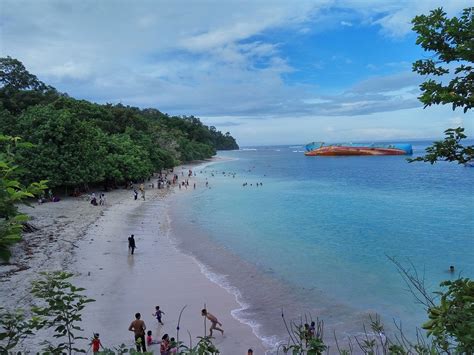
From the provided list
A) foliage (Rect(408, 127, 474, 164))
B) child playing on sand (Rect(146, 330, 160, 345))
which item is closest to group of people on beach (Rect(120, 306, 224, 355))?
child playing on sand (Rect(146, 330, 160, 345))

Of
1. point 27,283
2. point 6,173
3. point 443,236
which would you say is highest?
point 6,173

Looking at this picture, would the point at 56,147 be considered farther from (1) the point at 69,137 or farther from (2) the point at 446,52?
(2) the point at 446,52

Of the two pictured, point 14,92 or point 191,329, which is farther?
point 14,92

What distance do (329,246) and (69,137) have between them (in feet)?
69.8

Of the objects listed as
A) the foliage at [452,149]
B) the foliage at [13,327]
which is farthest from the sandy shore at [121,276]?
the foliage at [452,149]

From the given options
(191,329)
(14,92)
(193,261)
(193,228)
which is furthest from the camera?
(14,92)

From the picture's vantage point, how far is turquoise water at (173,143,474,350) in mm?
13570

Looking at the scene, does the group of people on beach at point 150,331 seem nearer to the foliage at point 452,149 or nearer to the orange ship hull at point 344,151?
the foliage at point 452,149

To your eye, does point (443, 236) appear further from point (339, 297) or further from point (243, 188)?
point (243, 188)

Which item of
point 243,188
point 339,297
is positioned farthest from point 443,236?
point 243,188

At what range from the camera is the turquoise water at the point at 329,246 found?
1357 cm

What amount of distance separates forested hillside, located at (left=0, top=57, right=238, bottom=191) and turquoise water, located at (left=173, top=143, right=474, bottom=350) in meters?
7.53

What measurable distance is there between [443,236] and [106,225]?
2094cm

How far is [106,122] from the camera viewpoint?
49594 mm
